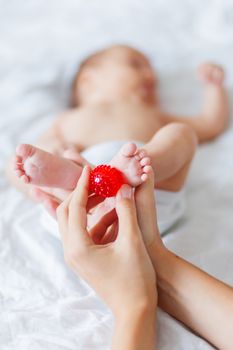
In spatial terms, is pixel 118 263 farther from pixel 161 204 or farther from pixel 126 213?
pixel 161 204

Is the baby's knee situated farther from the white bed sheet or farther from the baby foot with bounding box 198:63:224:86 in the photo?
the baby foot with bounding box 198:63:224:86

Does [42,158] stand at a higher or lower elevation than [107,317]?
higher

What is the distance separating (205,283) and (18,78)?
3.38 ft

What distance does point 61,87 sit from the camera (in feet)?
5.37

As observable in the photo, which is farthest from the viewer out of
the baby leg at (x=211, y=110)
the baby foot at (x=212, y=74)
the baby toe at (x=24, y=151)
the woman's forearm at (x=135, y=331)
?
the baby foot at (x=212, y=74)

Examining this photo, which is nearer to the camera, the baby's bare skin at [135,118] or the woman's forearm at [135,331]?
the woman's forearm at [135,331]

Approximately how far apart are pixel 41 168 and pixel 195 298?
0.36 m

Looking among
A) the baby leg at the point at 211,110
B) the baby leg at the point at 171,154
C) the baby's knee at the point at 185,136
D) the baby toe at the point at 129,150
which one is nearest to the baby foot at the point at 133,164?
the baby toe at the point at 129,150

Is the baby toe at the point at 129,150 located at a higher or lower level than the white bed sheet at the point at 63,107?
higher

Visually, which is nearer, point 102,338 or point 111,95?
point 102,338

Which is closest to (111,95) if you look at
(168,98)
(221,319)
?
(168,98)

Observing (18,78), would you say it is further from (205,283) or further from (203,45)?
(205,283)

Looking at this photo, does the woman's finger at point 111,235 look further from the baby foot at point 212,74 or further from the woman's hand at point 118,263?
the baby foot at point 212,74

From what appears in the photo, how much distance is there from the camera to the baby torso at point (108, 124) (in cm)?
131
